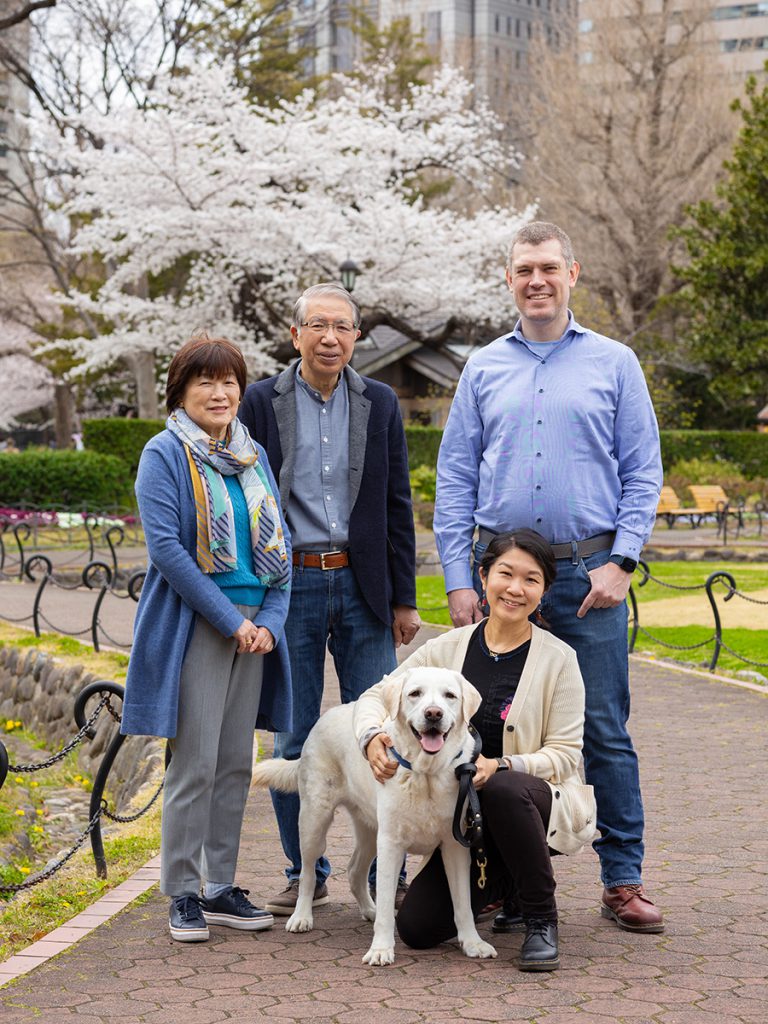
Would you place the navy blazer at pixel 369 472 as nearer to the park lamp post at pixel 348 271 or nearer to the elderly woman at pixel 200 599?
the elderly woman at pixel 200 599

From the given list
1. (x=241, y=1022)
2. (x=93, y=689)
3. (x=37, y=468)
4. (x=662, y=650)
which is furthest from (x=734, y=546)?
(x=241, y=1022)

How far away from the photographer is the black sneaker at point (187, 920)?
4.43m

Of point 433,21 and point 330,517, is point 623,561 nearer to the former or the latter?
point 330,517

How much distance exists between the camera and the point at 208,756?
445cm

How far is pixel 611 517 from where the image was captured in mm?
4512

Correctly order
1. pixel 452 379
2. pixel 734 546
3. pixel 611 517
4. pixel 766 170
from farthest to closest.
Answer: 1. pixel 452 379
2. pixel 766 170
3. pixel 734 546
4. pixel 611 517

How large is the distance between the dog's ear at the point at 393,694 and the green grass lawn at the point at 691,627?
23.5 feet

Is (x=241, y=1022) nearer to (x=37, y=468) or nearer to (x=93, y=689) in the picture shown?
(x=93, y=689)

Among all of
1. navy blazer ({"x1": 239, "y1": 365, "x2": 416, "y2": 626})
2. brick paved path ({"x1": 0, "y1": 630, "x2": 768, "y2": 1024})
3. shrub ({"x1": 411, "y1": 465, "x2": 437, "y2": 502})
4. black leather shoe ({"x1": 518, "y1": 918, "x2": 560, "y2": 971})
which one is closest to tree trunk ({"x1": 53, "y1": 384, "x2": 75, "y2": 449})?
shrub ({"x1": 411, "y1": 465, "x2": 437, "y2": 502})

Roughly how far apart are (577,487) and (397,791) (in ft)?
3.69

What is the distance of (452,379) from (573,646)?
102 feet

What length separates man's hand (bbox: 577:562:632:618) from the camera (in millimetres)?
4398

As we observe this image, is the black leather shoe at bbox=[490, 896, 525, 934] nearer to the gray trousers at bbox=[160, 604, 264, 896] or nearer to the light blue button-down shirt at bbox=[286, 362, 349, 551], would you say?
the gray trousers at bbox=[160, 604, 264, 896]

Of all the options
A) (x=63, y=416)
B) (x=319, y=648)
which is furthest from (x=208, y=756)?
(x=63, y=416)
